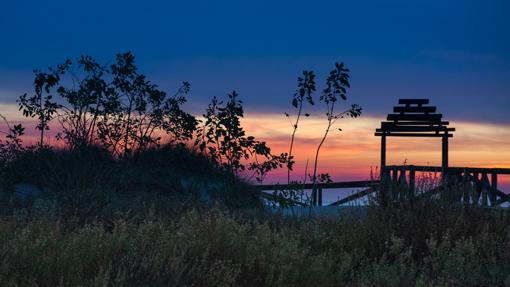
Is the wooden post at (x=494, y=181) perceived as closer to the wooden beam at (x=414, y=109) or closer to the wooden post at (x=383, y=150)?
the wooden post at (x=383, y=150)

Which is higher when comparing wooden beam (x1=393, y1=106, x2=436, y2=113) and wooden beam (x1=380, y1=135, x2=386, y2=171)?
wooden beam (x1=393, y1=106, x2=436, y2=113)

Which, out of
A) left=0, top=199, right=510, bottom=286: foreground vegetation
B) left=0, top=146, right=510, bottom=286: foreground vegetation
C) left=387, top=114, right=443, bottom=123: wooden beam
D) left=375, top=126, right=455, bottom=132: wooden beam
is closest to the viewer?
left=0, top=199, right=510, bottom=286: foreground vegetation

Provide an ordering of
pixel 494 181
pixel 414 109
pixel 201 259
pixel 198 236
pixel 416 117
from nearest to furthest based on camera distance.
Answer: pixel 201 259 → pixel 198 236 → pixel 494 181 → pixel 416 117 → pixel 414 109

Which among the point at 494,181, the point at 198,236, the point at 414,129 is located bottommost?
the point at 198,236

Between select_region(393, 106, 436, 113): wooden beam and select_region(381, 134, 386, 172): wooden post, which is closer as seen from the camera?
select_region(381, 134, 386, 172): wooden post

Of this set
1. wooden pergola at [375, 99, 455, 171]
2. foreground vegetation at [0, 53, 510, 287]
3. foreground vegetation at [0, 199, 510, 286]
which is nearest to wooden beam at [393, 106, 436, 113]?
wooden pergola at [375, 99, 455, 171]

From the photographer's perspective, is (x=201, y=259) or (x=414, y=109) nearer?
(x=201, y=259)

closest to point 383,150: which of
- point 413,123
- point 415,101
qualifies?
point 413,123

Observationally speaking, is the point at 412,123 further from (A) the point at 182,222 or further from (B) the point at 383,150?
(A) the point at 182,222

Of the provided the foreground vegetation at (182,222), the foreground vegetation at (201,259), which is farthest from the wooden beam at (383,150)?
the foreground vegetation at (201,259)

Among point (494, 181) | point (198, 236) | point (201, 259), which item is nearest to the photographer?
point (201, 259)

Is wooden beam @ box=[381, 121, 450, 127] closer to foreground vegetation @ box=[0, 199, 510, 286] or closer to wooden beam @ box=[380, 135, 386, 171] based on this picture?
wooden beam @ box=[380, 135, 386, 171]

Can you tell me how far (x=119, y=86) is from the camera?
17.9m

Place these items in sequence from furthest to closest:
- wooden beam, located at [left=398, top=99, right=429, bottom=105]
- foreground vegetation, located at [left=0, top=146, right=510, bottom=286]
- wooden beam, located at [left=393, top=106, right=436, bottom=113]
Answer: wooden beam, located at [left=398, top=99, right=429, bottom=105] < wooden beam, located at [left=393, top=106, right=436, bottom=113] < foreground vegetation, located at [left=0, top=146, right=510, bottom=286]
